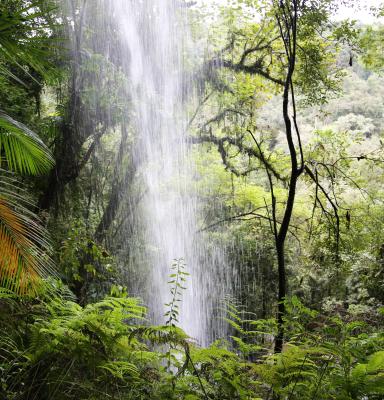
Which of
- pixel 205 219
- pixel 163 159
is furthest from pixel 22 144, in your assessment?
pixel 205 219

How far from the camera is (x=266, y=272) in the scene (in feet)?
41.2

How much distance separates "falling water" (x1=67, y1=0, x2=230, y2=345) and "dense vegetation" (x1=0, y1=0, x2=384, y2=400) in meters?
0.33

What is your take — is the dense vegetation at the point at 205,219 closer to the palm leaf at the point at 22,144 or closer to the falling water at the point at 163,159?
the palm leaf at the point at 22,144

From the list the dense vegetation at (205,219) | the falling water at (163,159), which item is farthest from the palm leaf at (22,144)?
the falling water at (163,159)

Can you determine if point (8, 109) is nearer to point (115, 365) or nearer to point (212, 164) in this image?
point (115, 365)

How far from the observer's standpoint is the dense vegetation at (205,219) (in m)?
1.89

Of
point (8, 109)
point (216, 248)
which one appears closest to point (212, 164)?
point (216, 248)

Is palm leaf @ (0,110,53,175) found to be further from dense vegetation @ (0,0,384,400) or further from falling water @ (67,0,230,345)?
falling water @ (67,0,230,345)

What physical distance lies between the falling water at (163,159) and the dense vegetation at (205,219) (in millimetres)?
329

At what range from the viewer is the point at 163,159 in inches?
434

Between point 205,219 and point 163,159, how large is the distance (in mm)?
2464

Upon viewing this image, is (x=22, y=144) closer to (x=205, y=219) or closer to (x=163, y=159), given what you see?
(x=163, y=159)

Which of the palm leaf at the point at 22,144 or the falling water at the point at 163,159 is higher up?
the falling water at the point at 163,159

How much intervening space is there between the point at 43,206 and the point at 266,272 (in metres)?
7.52
